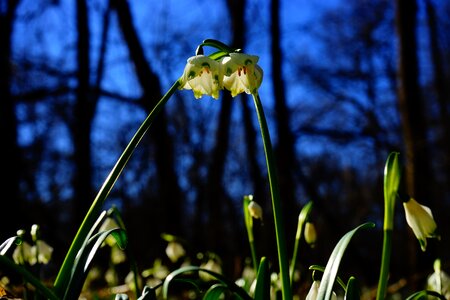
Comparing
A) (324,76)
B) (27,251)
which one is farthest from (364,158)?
(27,251)

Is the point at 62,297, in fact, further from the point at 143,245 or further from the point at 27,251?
the point at 143,245

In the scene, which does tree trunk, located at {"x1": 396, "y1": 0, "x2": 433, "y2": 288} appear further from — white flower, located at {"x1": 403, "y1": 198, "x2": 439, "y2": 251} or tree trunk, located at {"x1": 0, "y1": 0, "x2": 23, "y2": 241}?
white flower, located at {"x1": 403, "y1": 198, "x2": 439, "y2": 251}

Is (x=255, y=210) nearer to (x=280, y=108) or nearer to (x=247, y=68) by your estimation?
(x=247, y=68)

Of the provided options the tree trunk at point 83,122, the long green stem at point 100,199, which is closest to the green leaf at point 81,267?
the long green stem at point 100,199

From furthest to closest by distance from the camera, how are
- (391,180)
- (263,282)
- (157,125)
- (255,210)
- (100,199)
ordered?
(157,125), (255,210), (263,282), (100,199), (391,180)

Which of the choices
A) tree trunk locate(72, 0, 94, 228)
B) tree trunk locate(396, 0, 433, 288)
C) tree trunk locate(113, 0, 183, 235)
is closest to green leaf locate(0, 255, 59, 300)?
tree trunk locate(396, 0, 433, 288)

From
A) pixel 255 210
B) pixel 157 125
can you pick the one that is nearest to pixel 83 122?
pixel 157 125

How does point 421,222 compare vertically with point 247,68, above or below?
below

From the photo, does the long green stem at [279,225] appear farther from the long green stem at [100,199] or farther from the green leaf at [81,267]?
the green leaf at [81,267]
